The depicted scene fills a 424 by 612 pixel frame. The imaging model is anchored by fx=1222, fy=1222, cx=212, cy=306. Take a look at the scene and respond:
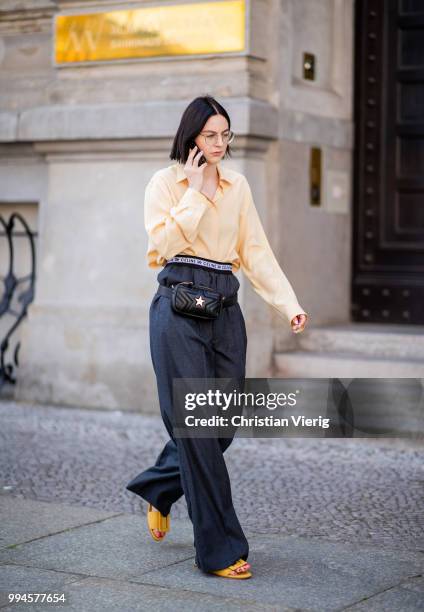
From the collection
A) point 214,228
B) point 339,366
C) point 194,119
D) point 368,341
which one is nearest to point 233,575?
point 214,228

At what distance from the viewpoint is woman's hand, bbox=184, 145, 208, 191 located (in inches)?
186

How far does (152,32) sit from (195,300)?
4.40 metres

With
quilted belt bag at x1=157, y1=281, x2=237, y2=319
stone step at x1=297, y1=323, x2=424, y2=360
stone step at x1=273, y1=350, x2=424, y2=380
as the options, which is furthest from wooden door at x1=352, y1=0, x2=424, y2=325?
quilted belt bag at x1=157, y1=281, x2=237, y2=319

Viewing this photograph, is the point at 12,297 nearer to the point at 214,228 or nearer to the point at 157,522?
the point at 157,522

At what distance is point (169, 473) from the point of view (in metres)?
5.13

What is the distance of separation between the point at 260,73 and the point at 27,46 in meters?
2.20

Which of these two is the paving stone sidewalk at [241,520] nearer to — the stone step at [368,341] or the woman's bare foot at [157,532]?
the woman's bare foot at [157,532]

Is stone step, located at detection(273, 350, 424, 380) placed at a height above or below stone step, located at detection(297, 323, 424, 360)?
below

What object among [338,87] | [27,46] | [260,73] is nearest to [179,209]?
[260,73]

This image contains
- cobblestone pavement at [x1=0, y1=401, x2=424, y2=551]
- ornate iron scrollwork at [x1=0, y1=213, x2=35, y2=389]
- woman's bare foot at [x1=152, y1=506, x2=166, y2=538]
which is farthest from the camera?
ornate iron scrollwork at [x1=0, y1=213, x2=35, y2=389]

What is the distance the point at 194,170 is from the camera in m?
4.74

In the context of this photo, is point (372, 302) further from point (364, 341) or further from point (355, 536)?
point (355, 536)

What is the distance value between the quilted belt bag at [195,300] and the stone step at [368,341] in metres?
3.69

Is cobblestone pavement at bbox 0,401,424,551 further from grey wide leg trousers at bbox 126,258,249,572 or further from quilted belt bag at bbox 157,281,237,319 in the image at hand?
quilted belt bag at bbox 157,281,237,319
